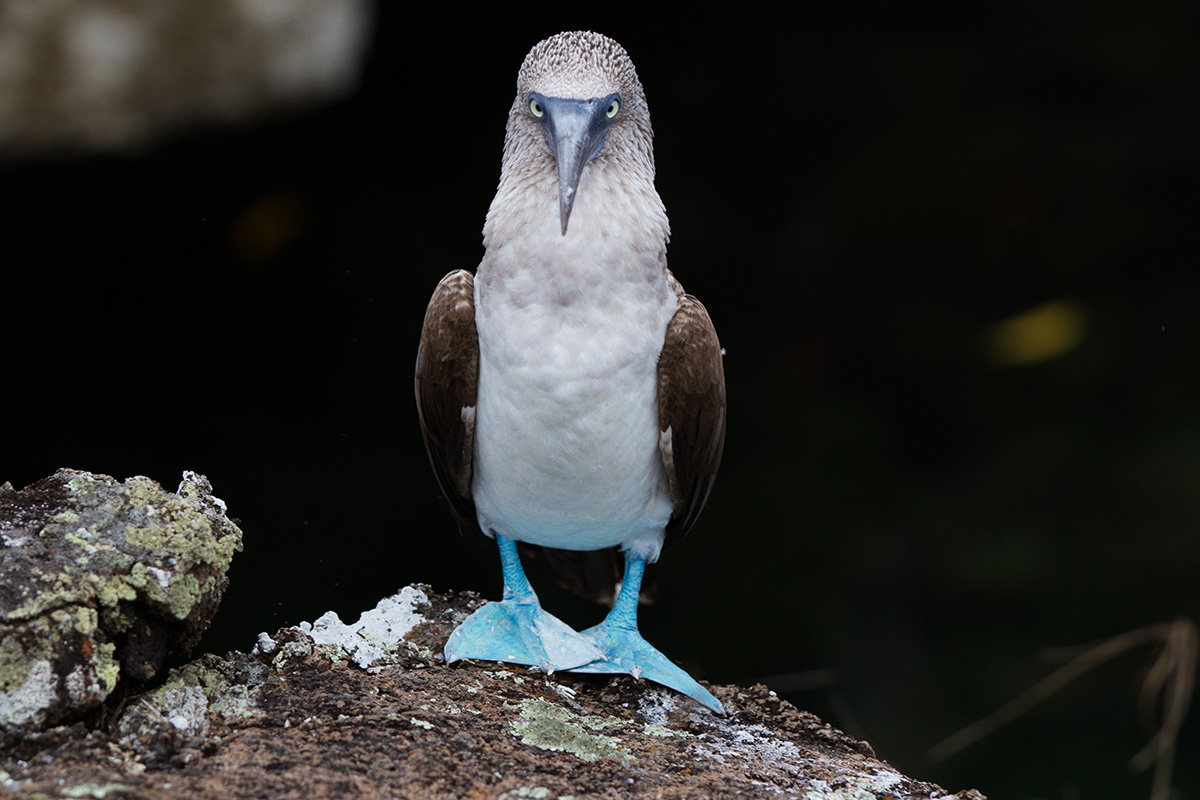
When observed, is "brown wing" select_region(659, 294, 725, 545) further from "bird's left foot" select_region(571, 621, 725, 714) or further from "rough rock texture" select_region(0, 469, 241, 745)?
"rough rock texture" select_region(0, 469, 241, 745)

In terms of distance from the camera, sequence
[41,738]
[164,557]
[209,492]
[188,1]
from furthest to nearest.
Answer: [188,1] < [209,492] < [164,557] < [41,738]

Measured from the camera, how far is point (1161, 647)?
12.6ft

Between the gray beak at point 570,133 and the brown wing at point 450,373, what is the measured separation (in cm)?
36

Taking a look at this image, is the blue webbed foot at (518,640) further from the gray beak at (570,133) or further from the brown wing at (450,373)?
the gray beak at (570,133)

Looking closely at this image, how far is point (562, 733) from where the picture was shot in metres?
2.06

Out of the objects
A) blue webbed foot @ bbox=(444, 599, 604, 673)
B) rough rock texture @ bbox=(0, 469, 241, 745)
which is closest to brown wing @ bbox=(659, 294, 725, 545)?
blue webbed foot @ bbox=(444, 599, 604, 673)

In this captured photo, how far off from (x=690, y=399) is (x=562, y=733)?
82 cm

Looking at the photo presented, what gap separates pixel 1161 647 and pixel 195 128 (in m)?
3.97

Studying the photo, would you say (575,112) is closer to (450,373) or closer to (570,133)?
(570,133)

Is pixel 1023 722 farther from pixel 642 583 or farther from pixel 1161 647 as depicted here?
pixel 642 583

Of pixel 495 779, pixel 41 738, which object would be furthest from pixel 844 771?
pixel 41 738

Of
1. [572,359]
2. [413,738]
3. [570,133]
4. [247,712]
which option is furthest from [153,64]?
[413,738]

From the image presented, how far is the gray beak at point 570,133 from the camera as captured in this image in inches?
86.4

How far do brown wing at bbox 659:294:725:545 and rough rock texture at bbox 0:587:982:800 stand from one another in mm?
548
